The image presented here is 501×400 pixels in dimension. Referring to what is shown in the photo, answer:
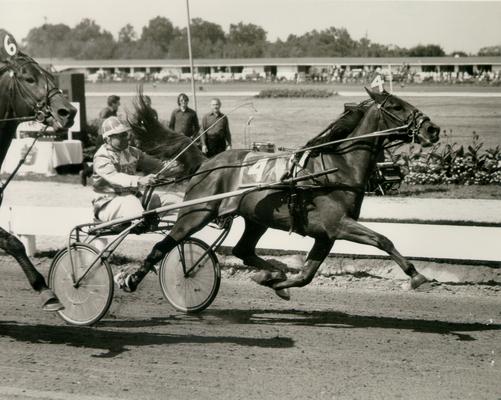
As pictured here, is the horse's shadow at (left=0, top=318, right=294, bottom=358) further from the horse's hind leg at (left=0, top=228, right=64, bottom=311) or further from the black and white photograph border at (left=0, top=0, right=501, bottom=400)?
the horse's hind leg at (left=0, top=228, right=64, bottom=311)

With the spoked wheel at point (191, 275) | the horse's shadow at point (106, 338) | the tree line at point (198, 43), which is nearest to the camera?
the horse's shadow at point (106, 338)

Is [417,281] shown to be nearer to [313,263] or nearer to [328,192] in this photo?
[313,263]

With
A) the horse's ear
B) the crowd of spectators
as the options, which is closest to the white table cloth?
the crowd of spectators

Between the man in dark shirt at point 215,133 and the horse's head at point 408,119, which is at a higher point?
the horse's head at point 408,119

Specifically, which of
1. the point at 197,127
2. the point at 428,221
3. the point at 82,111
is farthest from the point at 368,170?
the point at 82,111

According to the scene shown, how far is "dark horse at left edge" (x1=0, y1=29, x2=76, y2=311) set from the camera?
643cm

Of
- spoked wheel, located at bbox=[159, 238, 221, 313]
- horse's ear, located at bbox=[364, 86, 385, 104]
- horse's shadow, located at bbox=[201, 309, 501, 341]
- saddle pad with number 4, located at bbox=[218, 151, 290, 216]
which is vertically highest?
horse's ear, located at bbox=[364, 86, 385, 104]

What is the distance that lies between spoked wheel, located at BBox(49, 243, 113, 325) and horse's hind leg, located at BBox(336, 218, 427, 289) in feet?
6.64

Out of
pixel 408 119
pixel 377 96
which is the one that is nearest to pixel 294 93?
pixel 377 96

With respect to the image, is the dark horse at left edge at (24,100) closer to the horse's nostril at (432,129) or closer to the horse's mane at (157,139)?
the horse's mane at (157,139)

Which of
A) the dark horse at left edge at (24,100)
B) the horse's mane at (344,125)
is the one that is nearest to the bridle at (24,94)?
the dark horse at left edge at (24,100)

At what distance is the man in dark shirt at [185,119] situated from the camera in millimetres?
14156

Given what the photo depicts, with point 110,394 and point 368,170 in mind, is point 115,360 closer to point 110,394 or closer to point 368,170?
point 110,394

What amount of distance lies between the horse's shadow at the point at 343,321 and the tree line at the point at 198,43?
16.6 ft
